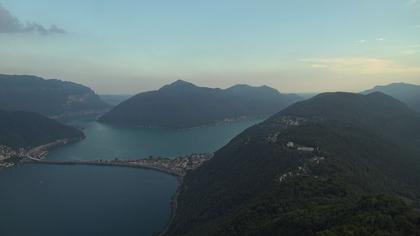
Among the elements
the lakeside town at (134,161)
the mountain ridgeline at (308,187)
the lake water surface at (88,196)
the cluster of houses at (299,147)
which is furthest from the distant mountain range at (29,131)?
the cluster of houses at (299,147)

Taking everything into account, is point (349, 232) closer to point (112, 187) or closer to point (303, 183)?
point (303, 183)

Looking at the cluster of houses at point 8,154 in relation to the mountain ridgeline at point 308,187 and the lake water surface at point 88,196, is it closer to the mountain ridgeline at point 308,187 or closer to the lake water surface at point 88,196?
the lake water surface at point 88,196

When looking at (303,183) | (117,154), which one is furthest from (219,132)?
(303,183)

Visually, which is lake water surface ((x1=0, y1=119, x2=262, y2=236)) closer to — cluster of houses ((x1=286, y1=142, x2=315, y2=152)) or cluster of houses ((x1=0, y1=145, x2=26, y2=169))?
cluster of houses ((x1=0, y1=145, x2=26, y2=169))

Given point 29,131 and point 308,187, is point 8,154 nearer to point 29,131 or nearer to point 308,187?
point 29,131

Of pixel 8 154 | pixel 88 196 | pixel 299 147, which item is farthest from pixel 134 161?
pixel 299 147
